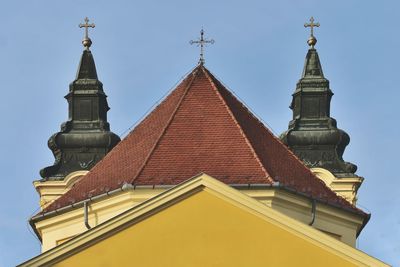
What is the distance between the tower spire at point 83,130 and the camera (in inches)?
2021

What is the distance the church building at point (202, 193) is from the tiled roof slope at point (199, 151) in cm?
3

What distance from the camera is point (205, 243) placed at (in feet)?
116

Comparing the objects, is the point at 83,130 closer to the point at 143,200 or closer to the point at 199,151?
the point at 199,151

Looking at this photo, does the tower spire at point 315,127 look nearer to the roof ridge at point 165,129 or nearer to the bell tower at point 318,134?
the bell tower at point 318,134

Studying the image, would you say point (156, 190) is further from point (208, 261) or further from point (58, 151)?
point (58, 151)

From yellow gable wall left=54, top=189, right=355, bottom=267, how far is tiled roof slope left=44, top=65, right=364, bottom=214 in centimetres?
284

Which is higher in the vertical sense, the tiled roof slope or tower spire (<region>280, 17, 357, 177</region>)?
tower spire (<region>280, 17, 357, 177</region>)

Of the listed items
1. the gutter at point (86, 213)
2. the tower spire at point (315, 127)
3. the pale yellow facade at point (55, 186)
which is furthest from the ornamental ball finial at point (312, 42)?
the gutter at point (86, 213)

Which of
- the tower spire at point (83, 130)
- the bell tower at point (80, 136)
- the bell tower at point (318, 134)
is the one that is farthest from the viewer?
the tower spire at point (83, 130)

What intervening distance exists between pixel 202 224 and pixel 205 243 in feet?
1.13

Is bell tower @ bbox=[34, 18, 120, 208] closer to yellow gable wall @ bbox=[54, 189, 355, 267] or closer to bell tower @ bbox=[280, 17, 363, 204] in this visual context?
bell tower @ bbox=[280, 17, 363, 204]

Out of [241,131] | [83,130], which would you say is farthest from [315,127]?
[241,131]

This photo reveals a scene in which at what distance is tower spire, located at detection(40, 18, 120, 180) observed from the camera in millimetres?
51344

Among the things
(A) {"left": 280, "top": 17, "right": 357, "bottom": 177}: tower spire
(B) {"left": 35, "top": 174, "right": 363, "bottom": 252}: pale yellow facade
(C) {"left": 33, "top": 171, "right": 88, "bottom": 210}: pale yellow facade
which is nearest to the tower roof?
(A) {"left": 280, "top": 17, "right": 357, "bottom": 177}: tower spire
